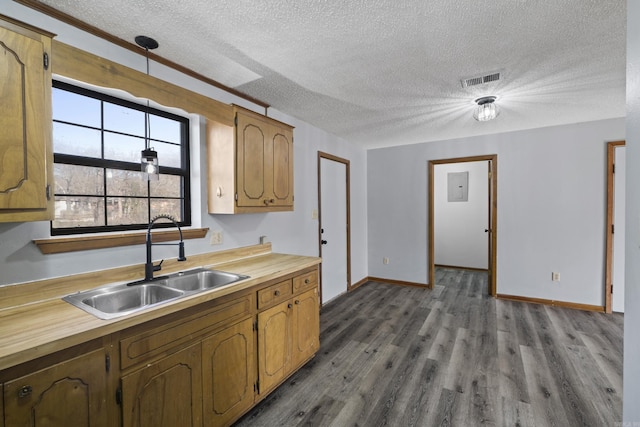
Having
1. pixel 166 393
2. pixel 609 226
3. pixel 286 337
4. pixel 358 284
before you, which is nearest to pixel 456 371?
pixel 286 337

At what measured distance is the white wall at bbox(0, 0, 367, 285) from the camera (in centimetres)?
140

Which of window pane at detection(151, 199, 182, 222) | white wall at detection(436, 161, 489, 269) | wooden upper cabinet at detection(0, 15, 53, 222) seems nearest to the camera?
wooden upper cabinet at detection(0, 15, 53, 222)

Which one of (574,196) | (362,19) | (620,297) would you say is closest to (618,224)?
(574,196)

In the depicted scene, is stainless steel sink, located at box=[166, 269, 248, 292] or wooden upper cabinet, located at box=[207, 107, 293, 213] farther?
wooden upper cabinet, located at box=[207, 107, 293, 213]

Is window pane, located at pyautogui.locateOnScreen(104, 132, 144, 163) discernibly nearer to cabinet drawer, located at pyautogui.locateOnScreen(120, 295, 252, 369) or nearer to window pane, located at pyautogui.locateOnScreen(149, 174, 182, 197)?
window pane, located at pyautogui.locateOnScreen(149, 174, 182, 197)

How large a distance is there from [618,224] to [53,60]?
5.27 meters

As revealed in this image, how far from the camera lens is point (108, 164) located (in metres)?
1.79

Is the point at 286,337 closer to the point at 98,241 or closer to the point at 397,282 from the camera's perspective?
the point at 98,241

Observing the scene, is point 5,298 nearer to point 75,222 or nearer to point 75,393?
point 75,222

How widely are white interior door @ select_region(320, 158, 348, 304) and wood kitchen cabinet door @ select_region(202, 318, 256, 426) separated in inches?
80.5

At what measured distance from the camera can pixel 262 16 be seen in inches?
59.7

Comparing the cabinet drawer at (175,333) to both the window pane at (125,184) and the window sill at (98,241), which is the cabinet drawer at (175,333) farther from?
the window pane at (125,184)

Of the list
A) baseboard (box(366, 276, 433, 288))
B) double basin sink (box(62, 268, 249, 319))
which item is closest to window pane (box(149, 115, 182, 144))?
double basin sink (box(62, 268, 249, 319))

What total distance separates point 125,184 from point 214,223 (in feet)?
2.18
